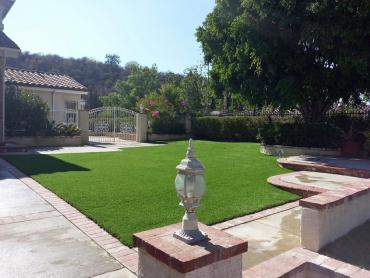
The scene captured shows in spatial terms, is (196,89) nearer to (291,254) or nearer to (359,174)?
(359,174)

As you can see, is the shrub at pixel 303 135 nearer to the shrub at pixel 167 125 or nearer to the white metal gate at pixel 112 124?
the shrub at pixel 167 125

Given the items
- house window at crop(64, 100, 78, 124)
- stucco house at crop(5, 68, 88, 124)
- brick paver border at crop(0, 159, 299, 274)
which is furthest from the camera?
house window at crop(64, 100, 78, 124)

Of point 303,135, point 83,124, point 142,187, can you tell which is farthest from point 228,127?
point 142,187

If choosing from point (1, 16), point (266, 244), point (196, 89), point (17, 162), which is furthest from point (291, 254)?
point (196, 89)

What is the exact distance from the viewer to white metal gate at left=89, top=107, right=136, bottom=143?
70.4 ft

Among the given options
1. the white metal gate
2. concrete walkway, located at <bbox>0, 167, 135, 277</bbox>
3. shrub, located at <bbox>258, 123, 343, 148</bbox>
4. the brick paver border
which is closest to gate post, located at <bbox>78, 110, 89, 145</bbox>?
the white metal gate

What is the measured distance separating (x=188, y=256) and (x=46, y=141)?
16043 mm

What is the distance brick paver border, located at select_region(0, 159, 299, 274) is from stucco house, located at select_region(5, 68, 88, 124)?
1346 cm

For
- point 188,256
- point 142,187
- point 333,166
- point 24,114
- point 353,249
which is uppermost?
point 24,114

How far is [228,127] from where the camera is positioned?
68.9 feet

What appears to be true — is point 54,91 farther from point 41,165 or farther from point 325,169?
point 325,169

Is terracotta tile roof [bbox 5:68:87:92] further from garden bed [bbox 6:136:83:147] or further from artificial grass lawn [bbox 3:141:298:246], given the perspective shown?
artificial grass lawn [bbox 3:141:298:246]

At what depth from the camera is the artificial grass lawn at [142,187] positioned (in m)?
5.52

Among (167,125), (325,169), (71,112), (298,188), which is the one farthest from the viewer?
(167,125)
